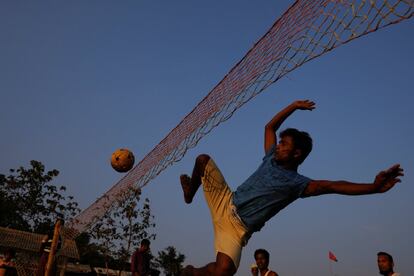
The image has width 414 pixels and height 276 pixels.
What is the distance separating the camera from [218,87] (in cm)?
702

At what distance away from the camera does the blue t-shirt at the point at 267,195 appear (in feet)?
11.3

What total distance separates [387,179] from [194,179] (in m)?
1.57

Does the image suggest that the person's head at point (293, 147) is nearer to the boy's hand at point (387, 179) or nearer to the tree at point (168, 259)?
the boy's hand at point (387, 179)

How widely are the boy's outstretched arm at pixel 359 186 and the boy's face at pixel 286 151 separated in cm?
33

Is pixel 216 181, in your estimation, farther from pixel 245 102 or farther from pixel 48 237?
pixel 48 237

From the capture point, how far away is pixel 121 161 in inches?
347

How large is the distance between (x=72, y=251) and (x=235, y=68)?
71.5 ft

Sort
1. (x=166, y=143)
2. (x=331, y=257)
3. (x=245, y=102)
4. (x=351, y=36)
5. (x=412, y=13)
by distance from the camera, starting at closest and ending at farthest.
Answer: (x=412, y=13) < (x=351, y=36) < (x=245, y=102) < (x=166, y=143) < (x=331, y=257)

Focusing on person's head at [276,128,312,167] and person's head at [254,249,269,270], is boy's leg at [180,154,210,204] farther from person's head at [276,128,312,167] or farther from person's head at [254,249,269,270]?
person's head at [254,249,269,270]

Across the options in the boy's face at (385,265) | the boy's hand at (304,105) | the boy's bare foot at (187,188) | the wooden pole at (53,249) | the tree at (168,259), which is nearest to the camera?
the boy's bare foot at (187,188)

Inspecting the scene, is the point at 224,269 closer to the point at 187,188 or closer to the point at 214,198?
the point at 214,198

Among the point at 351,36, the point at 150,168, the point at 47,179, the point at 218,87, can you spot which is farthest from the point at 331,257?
the point at 47,179

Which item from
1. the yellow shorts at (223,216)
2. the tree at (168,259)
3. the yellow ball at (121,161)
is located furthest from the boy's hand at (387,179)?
the tree at (168,259)

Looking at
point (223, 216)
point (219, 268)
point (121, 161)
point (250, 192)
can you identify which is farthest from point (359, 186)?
point (121, 161)
